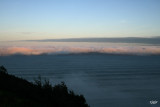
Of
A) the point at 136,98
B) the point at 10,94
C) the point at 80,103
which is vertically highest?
the point at 10,94

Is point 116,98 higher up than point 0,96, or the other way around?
point 0,96

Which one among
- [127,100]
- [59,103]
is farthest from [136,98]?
[59,103]

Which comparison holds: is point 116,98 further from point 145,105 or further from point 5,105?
point 5,105

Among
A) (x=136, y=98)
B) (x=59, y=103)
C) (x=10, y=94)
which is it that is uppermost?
(x=10, y=94)

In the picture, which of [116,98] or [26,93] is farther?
[116,98]

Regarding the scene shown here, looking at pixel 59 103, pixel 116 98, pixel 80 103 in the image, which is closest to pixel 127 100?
pixel 116 98

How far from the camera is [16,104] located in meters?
11.4

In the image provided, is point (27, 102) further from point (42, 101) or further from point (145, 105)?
point (145, 105)

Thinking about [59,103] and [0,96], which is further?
[59,103]

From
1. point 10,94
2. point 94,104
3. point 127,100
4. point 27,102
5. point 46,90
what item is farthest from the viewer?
point 127,100

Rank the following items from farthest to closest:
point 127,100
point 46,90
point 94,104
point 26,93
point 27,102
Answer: point 127,100, point 94,104, point 46,90, point 26,93, point 27,102

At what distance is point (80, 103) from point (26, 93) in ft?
19.5

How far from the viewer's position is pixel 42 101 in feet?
42.5

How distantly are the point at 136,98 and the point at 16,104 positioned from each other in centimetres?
5345
